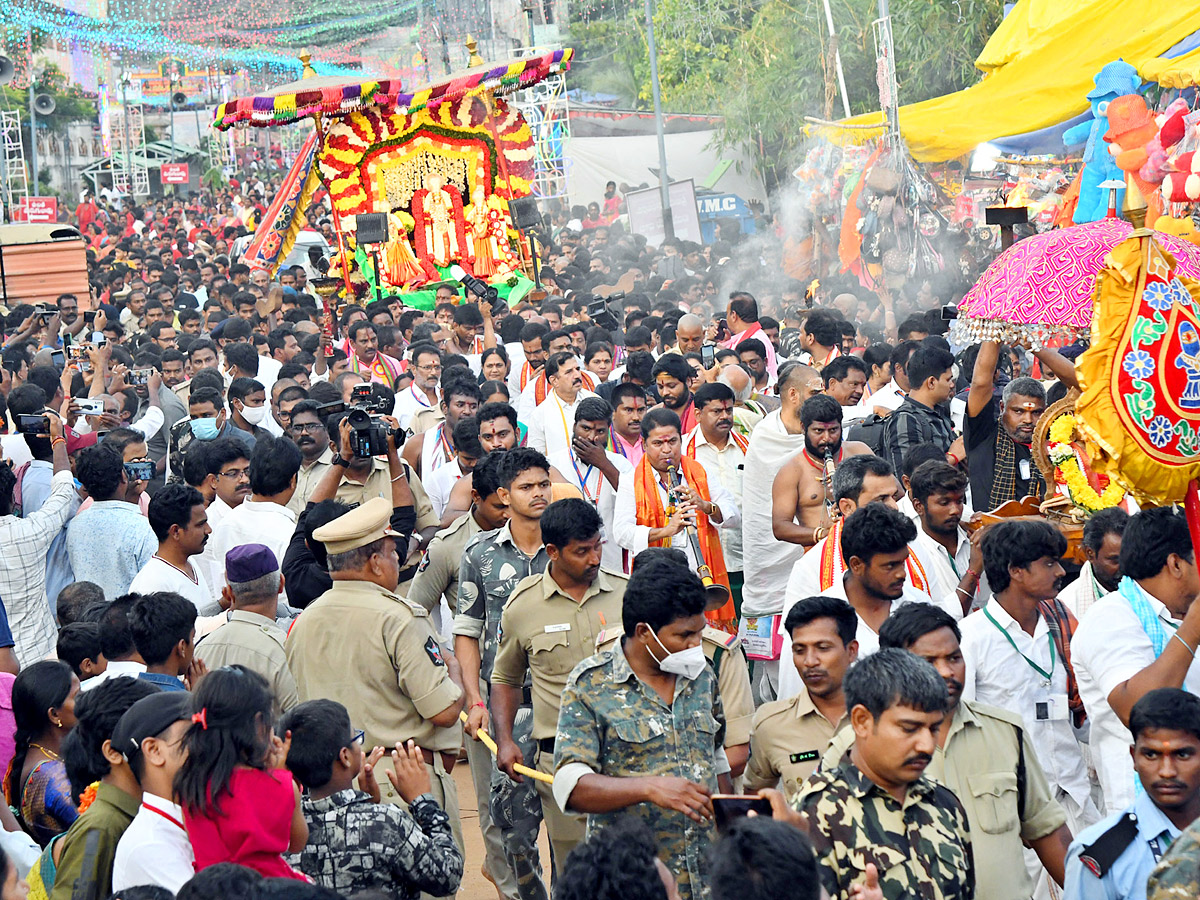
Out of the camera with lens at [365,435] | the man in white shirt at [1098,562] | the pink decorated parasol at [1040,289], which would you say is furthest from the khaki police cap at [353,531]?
the pink decorated parasol at [1040,289]

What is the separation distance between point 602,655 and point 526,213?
1754 cm

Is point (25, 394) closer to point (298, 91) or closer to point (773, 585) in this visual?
point (773, 585)

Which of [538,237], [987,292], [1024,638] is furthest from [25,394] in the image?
[538,237]

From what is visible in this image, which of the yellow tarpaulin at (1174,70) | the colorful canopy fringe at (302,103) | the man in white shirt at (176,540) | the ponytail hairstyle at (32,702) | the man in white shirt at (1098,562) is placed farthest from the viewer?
the colorful canopy fringe at (302,103)

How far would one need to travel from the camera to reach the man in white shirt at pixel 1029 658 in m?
4.60

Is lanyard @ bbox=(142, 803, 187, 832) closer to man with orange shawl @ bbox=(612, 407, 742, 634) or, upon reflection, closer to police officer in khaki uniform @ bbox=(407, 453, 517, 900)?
police officer in khaki uniform @ bbox=(407, 453, 517, 900)

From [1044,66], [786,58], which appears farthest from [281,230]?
[1044,66]

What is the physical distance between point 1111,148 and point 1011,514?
7.61 meters

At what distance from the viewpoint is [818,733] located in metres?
4.18

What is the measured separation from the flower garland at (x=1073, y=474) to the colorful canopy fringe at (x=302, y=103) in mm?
16515

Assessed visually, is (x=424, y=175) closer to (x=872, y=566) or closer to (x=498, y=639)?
(x=498, y=639)

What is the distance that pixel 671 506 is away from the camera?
6.62 m

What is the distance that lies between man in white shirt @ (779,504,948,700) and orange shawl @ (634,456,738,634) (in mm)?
1777

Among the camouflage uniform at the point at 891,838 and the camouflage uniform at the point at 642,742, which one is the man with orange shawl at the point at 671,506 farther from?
the camouflage uniform at the point at 891,838
